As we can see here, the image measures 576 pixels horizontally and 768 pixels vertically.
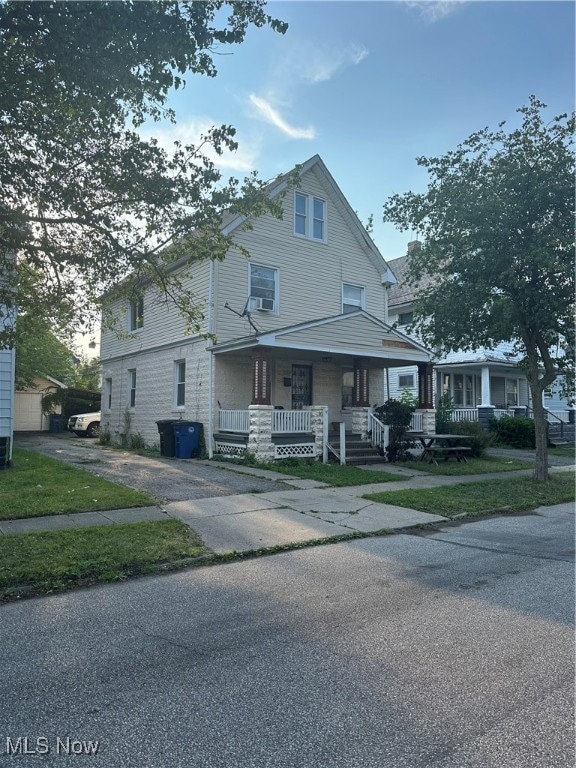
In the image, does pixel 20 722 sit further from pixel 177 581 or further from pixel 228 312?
pixel 228 312

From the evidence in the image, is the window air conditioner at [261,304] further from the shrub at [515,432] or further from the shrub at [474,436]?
the shrub at [515,432]

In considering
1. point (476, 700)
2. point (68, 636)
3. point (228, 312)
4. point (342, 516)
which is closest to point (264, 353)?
point (228, 312)

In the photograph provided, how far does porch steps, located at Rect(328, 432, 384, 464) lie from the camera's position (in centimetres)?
1565

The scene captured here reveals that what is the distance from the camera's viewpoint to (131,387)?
21969 millimetres

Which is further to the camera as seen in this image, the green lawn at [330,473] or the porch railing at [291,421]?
the porch railing at [291,421]

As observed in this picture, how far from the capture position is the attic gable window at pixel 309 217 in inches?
746

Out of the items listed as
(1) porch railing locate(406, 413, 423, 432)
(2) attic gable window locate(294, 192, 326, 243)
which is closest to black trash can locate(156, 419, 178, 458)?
(1) porch railing locate(406, 413, 423, 432)

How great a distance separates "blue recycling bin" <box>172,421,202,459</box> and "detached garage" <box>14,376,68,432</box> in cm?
2008

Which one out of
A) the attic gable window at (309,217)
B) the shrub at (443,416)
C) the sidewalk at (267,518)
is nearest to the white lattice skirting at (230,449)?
the sidewalk at (267,518)

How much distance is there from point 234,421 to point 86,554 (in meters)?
9.77

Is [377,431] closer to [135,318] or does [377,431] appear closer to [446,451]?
[446,451]

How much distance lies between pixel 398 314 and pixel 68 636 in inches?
1030

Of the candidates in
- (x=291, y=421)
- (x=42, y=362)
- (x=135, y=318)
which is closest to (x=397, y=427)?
(x=291, y=421)

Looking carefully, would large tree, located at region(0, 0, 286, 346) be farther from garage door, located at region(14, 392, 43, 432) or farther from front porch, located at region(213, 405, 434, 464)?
garage door, located at region(14, 392, 43, 432)
